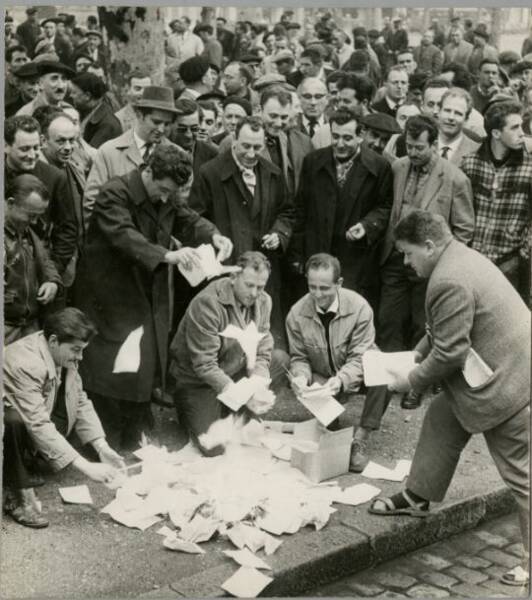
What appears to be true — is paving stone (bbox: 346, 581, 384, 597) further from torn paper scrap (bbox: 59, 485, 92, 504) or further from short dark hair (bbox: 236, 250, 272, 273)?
short dark hair (bbox: 236, 250, 272, 273)

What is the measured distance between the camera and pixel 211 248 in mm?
6062

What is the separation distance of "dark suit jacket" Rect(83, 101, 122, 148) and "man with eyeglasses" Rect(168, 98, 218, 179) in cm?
36

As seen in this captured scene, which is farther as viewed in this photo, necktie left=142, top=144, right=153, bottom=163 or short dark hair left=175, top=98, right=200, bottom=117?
short dark hair left=175, top=98, right=200, bottom=117

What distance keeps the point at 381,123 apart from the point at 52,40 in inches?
79.1

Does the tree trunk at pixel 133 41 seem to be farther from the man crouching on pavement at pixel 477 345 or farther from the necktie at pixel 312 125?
the man crouching on pavement at pixel 477 345

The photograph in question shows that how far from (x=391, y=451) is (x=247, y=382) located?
991 mm

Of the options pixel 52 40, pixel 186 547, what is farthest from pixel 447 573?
pixel 52 40

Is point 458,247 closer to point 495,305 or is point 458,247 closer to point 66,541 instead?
point 495,305

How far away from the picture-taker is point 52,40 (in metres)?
5.84

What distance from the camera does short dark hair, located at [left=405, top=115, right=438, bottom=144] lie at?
6.22 meters

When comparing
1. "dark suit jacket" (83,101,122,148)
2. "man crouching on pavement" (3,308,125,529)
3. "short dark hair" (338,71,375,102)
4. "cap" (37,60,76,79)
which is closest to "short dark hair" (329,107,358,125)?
"short dark hair" (338,71,375,102)

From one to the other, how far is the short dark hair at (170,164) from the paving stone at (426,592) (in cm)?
264

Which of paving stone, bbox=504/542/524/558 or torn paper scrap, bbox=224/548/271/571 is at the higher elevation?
torn paper scrap, bbox=224/548/271/571

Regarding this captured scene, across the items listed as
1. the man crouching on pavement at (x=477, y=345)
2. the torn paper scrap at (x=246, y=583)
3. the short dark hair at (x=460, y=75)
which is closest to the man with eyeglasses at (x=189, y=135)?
the man crouching on pavement at (x=477, y=345)
